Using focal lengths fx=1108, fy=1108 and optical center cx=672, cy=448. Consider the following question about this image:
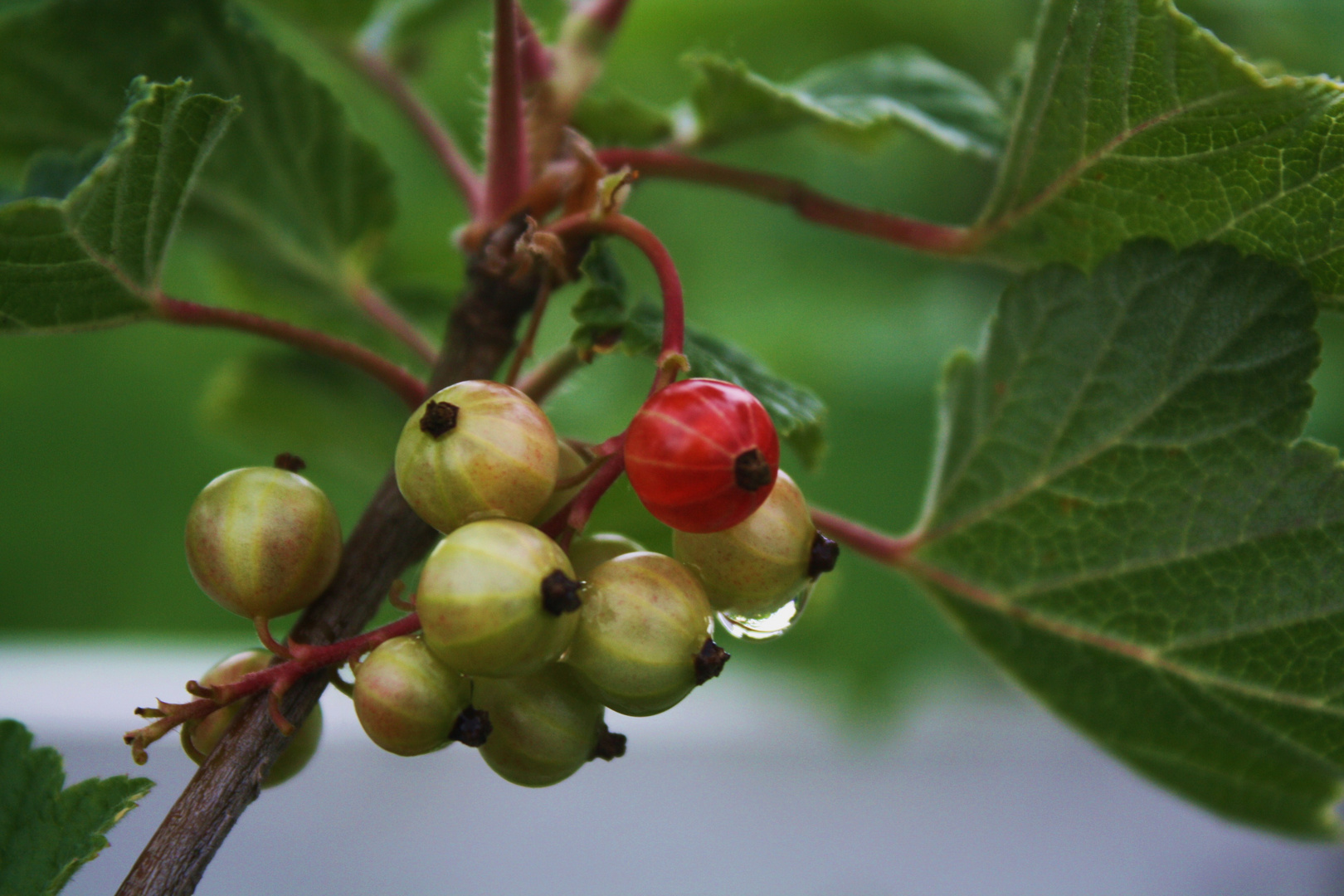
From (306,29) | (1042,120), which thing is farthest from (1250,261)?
(306,29)

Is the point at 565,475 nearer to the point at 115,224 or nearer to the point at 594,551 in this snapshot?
the point at 594,551

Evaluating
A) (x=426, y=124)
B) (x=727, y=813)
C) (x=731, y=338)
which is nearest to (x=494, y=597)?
(x=426, y=124)

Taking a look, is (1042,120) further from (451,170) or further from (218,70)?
(218,70)

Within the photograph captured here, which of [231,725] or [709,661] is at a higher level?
[709,661]

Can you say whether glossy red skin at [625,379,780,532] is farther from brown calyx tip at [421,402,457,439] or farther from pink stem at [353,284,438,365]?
pink stem at [353,284,438,365]

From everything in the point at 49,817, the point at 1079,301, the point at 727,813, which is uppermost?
the point at 1079,301

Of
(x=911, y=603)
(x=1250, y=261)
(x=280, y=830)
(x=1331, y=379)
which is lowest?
(x=280, y=830)
